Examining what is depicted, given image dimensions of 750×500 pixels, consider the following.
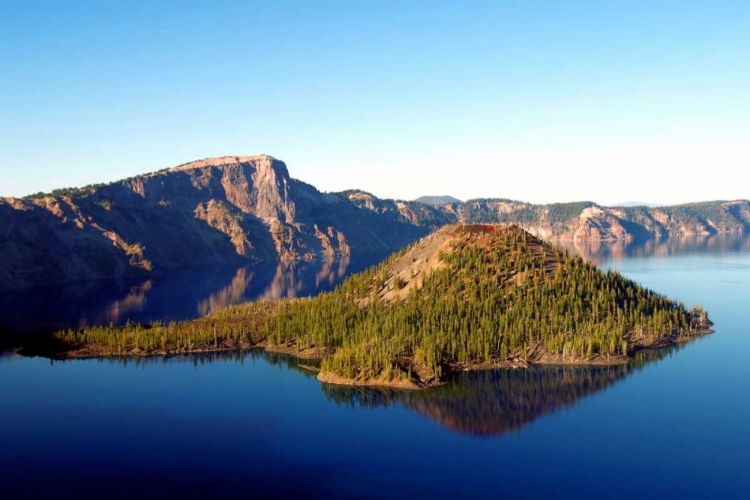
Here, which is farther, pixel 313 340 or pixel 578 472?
pixel 313 340

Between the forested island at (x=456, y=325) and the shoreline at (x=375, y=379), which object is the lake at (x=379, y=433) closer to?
the shoreline at (x=375, y=379)

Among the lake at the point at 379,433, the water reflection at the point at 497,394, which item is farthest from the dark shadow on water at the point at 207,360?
the lake at the point at 379,433

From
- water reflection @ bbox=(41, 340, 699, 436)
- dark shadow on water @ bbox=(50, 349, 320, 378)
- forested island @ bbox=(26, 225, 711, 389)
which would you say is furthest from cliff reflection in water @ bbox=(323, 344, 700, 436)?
dark shadow on water @ bbox=(50, 349, 320, 378)

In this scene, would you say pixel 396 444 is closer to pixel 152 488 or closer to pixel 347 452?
pixel 347 452

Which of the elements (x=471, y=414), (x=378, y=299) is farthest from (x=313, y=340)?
(x=471, y=414)

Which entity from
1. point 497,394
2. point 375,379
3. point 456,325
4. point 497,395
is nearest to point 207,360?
point 375,379

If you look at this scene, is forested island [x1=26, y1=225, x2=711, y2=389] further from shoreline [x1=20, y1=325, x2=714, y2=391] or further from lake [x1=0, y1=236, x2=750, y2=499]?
lake [x1=0, y1=236, x2=750, y2=499]
